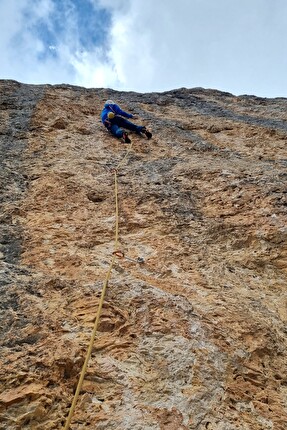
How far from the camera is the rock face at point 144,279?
2949 mm

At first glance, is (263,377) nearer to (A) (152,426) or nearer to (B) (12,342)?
(A) (152,426)

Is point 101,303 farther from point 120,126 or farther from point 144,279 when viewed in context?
point 120,126

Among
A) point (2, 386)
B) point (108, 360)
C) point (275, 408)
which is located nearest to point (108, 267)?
point (108, 360)

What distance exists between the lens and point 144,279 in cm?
432

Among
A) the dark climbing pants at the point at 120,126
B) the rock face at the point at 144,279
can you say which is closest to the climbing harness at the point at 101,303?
the rock face at the point at 144,279

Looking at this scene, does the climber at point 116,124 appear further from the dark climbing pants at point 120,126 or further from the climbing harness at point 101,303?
the climbing harness at point 101,303

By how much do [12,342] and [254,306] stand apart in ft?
7.86

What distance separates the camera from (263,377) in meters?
3.33

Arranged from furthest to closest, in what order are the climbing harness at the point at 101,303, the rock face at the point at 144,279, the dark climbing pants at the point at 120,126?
the dark climbing pants at the point at 120,126, the rock face at the point at 144,279, the climbing harness at the point at 101,303

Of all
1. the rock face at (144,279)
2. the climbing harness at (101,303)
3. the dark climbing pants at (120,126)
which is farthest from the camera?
the dark climbing pants at (120,126)

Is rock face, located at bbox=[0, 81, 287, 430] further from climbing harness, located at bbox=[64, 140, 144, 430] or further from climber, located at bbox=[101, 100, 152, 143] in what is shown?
climber, located at bbox=[101, 100, 152, 143]

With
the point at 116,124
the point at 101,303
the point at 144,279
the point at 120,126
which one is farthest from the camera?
the point at 120,126

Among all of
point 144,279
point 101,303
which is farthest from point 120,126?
point 101,303

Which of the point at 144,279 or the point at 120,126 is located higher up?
the point at 120,126
